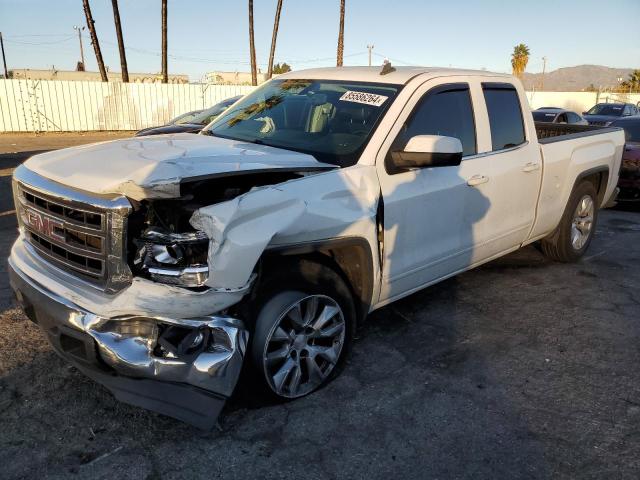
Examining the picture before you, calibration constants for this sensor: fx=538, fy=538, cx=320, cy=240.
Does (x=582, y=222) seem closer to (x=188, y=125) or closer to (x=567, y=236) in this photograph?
(x=567, y=236)

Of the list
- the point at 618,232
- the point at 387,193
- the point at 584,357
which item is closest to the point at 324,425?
the point at 387,193

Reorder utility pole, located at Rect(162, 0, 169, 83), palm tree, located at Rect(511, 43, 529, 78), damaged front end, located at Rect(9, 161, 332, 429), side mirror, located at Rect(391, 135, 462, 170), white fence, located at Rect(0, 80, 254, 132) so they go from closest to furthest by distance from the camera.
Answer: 1. damaged front end, located at Rect(9, 161, 332, 429)
2. side mirror, located at Rect(391, 135, 462, 170)
3. white fence, located at Rect(0, 80, 254, 132)
4. utility pole, located at Rect(162, 0, 169, 83)
5. palm tree, located at Rect(511, 43, 529, 78)

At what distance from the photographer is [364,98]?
3.67m

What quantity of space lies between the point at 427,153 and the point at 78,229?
6.47 feet

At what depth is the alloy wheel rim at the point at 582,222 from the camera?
5709mm

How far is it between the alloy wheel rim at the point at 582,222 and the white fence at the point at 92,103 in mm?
22908

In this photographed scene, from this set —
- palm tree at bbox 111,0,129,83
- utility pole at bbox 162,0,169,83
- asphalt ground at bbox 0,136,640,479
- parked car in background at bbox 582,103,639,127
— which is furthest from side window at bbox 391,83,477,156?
utility pole at bbox 162,0,169,83

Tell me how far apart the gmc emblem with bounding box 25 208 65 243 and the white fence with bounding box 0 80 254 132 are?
22938 millimetres

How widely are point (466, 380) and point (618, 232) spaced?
5168 mm

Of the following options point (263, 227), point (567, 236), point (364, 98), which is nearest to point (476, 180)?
point (364, 98)

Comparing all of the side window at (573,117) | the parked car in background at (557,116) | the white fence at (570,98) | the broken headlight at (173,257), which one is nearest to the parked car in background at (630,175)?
the parked car in background at (557,116)

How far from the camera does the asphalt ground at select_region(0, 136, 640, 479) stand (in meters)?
2.59

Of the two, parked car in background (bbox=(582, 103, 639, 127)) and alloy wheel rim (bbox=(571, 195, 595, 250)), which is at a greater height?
parked car in background (bbox=(582, 103, 639, 127))

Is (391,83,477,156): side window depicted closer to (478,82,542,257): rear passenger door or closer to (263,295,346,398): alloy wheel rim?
(478,82,542,257): rear passenger door
